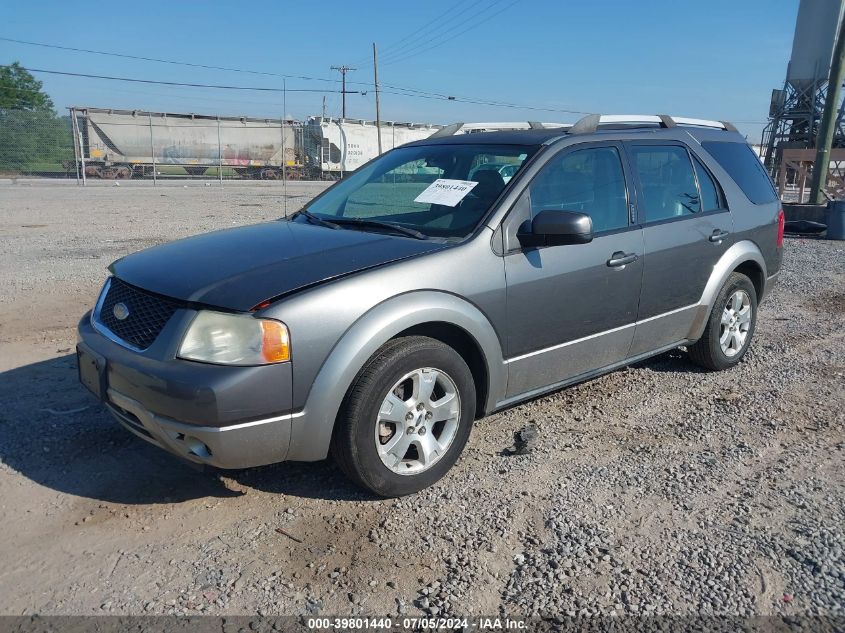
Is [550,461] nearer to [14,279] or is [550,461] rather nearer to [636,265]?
[636,265]

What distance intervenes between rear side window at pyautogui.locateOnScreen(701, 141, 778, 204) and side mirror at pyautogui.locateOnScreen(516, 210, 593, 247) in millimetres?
2114

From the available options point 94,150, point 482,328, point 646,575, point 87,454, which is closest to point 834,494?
point 646,575

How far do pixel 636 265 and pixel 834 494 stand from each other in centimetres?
165

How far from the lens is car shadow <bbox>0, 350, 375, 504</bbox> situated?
352 cm

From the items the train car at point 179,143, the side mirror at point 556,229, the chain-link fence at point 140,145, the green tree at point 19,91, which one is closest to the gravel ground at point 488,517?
the side mirror at point 556,229

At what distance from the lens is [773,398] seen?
193 inches

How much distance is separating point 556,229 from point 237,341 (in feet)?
5.75

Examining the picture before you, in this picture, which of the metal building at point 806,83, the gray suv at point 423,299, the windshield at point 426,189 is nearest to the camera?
the gray suv at point 423,299

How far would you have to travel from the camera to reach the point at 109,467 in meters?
3.74

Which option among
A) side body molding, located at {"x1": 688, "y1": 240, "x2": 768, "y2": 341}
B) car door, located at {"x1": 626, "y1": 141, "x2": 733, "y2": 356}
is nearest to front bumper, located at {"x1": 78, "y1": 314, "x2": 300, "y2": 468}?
car door, located at {"x1": 626, "y1": 141, "x2": 733, "y2": 356}

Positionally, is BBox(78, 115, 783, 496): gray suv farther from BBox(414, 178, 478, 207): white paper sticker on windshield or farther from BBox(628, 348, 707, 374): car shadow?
BBox(628, 348, 707, 374): car shadow

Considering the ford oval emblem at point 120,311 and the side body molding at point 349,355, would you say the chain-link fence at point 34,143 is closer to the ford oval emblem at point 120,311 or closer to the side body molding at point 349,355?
the ford oval emblem at point 120,311

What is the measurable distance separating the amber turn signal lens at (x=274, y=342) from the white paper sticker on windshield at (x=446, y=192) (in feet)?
4.73

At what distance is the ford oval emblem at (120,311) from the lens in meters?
3.38
